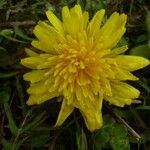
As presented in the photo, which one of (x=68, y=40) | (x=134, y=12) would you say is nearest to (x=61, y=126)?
(x=68, y=40)

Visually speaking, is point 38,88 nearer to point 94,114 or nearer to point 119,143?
point 94,114

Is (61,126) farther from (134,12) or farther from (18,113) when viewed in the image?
(134,12)

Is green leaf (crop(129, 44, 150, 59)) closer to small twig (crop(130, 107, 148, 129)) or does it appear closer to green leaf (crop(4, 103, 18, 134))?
small twig (crop(130, 107, 148, 129))

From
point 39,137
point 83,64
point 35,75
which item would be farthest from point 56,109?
point 83,64

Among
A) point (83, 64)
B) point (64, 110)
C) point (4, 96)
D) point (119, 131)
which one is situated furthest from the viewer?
point (4, 96)

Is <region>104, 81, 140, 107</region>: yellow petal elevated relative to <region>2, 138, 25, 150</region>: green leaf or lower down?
elevated

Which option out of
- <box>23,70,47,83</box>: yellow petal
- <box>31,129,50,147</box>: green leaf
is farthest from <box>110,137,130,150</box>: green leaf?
<box>23,70,47,83</box>: yellow petal

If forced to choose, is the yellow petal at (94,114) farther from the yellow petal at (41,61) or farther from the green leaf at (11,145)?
the green leaf at (11,145)
